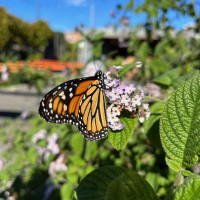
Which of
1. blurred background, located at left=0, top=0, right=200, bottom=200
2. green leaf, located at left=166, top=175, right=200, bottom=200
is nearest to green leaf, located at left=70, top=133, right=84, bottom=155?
blurred background, located at left=0, top=0, right=200, bottom=200

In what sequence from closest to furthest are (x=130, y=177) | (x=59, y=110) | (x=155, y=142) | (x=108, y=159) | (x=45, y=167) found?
(x=130, y=177) → (x=155, y=142) → (x=59, y=110) → (x=108, y=159) → (x=45, y=167)

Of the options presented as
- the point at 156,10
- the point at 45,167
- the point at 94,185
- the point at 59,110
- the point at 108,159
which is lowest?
the point at 45,167

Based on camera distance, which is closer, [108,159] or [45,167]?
[108,159]

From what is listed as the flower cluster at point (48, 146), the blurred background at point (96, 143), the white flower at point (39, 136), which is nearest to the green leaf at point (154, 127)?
the blurred background at point (96, 143)

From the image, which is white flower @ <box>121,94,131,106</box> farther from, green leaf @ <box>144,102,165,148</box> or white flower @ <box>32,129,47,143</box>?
white flower @ <box>32,129,47,143</box>

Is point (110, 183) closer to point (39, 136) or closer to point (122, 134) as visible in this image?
point (122, 134)

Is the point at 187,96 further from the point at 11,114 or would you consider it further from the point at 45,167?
the point at 11,114

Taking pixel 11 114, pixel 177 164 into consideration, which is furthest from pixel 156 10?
pixel 11 114
